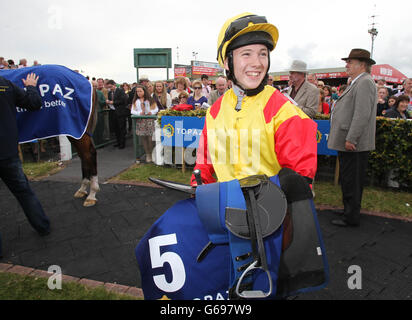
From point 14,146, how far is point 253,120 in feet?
9.56

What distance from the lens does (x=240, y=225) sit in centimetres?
107

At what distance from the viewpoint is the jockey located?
4.59 ft

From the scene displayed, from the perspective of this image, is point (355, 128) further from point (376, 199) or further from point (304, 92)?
point (376, 199)

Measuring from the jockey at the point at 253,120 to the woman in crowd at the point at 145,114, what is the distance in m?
5.47

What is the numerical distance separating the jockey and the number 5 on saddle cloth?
250 millimetres

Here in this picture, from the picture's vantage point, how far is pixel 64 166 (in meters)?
6.93

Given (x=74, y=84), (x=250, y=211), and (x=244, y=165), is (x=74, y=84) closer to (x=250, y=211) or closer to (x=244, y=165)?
(x=244, y=165)

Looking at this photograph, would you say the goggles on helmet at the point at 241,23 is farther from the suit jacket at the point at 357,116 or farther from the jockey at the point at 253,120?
the suit jacket at the point at 357,116

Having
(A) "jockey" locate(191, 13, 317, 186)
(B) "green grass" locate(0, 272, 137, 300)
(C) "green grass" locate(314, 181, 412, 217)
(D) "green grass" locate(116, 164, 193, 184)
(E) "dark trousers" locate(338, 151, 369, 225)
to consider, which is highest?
(A) "jockey" locate(191, 13, 317, 186)

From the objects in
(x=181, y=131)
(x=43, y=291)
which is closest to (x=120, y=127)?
(x=181, y=131)

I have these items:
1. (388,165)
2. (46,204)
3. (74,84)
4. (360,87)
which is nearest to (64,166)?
(46,204)

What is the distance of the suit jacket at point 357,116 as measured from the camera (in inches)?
139

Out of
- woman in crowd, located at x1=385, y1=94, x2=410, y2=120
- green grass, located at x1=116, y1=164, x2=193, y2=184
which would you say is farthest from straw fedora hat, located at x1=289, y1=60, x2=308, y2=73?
green grass, located at x1=116, y1=164, x2=193, y2=184

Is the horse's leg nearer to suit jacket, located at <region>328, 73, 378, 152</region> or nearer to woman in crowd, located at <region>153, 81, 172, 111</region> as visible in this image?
suit jacket, located at <region>328, 73, 378, 152</region>
